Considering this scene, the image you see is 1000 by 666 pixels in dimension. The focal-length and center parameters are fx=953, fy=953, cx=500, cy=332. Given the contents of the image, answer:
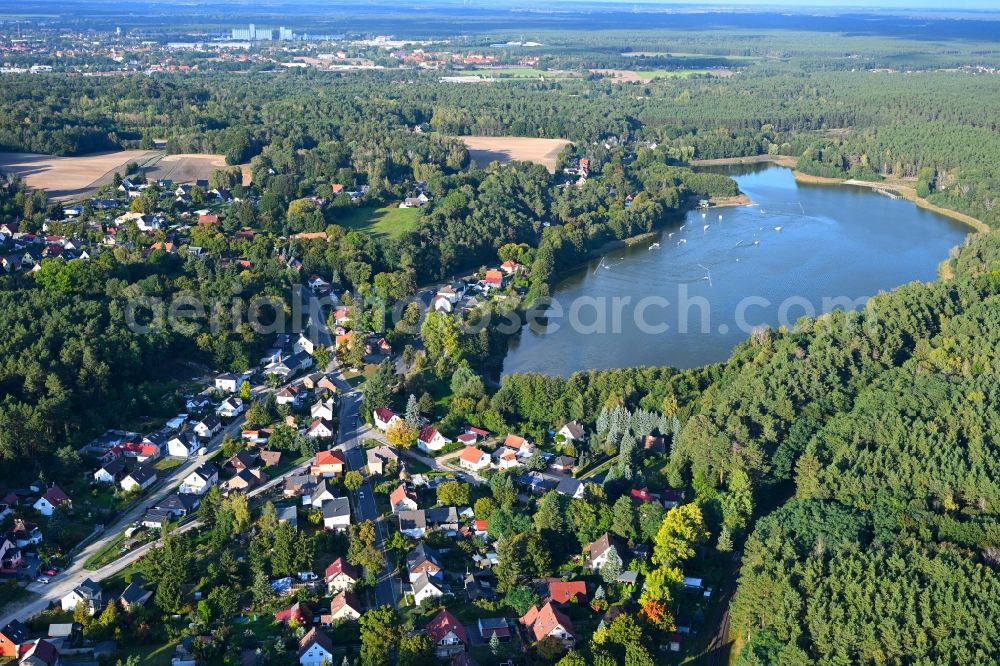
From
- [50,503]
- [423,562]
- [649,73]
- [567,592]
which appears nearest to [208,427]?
[50,503]

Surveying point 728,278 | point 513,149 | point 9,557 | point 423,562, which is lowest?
point 9,557

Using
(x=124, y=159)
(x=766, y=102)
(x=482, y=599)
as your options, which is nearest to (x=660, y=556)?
(x=482, y=599)

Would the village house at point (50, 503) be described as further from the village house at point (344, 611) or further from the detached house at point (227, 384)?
the village house at point (344, 611)

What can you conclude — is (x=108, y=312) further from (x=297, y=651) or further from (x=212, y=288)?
(x=297, y=651)

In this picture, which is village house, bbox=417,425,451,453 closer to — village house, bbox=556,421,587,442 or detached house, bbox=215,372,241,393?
village house, bbox=556,421,587,442

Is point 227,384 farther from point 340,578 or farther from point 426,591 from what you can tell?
point 426,591

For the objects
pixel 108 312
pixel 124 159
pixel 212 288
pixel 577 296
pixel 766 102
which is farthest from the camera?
pixel 766 102

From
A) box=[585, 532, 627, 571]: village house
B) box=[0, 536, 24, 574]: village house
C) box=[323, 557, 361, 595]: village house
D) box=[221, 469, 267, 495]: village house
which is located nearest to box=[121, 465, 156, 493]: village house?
box=[221, 469, 267, 495]: village house
